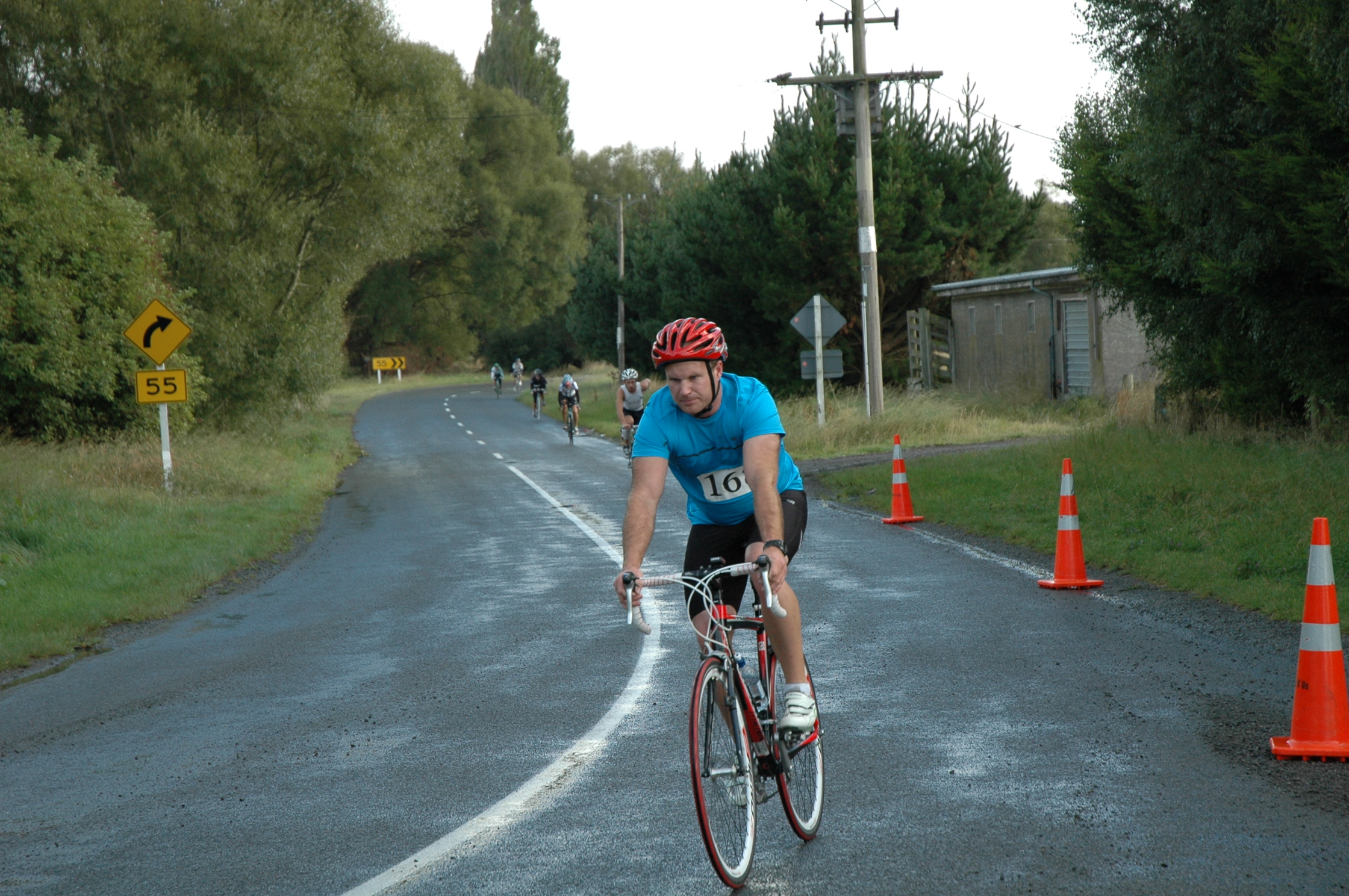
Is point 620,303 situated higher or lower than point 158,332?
higher

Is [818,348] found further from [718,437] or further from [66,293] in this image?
[718,437]

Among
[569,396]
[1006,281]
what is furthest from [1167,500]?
[569,396]

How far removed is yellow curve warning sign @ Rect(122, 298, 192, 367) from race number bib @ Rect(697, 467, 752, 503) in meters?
15.8

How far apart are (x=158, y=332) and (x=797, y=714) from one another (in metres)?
16.7

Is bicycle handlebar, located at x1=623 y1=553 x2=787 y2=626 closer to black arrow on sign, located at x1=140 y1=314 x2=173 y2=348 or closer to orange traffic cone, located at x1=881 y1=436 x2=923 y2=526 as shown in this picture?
orange traffic cone, located at x1=881 y1=436 x2=923 y2=526

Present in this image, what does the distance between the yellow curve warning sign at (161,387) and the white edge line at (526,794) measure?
514 inches

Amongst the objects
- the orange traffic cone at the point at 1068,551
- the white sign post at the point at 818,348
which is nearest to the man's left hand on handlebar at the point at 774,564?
the orange traffic cone at the point at 1068,551

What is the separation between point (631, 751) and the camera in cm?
625

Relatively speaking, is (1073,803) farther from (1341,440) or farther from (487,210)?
(487,210)

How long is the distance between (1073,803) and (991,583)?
5.77 meters

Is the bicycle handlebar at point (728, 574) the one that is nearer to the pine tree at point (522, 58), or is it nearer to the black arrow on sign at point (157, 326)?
the black arrow on sign at point (157, 326)

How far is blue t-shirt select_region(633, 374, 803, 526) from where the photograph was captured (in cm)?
479

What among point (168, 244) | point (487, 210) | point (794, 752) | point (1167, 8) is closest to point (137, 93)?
point (168, 244)

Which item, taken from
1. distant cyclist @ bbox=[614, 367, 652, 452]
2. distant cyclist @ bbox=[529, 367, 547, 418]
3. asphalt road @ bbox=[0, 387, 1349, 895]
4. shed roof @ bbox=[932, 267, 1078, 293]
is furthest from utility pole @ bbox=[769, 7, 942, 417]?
distant cyclist @ bbox=[529, 367, 547, 418]
